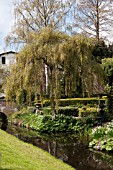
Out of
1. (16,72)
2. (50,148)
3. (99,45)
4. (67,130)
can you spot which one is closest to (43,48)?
(16,72)

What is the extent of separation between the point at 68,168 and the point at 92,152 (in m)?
3.19

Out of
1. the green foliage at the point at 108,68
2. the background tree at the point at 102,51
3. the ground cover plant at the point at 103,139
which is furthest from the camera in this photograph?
the background tree at the point at 102,51

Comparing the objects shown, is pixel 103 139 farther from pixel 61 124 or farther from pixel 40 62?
pixel 40 62

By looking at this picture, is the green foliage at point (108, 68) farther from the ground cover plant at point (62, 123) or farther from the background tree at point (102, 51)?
the background tree at point (102, 51)

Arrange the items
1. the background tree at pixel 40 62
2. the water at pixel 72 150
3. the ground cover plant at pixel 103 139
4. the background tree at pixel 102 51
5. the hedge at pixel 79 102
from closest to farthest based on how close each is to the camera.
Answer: the water at pixel 72 150, the ground cover plant at pixel 103 139, the background tree at pixel 40 62, the hedge at pixel 79 102, the background tree at pixel 102 51

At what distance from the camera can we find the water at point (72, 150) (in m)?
10.5

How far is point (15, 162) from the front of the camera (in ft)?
25.3

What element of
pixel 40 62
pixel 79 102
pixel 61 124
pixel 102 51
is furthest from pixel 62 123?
pixel 102 51

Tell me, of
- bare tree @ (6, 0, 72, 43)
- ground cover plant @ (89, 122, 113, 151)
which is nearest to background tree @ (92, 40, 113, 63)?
bare tree @ (6, 0, 72, 43)

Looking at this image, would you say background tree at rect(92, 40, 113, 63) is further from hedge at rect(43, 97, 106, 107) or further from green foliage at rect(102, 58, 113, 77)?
green foliage at rect(102, 58, 113, 77)

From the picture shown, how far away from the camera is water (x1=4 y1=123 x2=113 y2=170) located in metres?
10.5

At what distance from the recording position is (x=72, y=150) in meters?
12.8

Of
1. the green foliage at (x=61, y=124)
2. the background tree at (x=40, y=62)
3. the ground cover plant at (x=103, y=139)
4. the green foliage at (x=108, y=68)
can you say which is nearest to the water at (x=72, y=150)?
the ground cover plant at (x=103, y=139)

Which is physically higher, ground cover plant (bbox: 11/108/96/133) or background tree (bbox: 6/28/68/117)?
background tree (bbox: 6/28/68/117)
